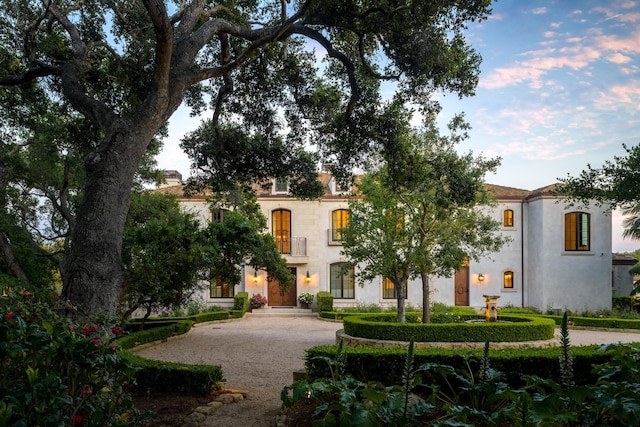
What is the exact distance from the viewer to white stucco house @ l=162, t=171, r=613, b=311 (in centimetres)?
2219

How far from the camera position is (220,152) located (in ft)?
34.4

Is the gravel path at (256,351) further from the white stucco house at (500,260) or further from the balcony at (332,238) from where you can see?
the balcony at (332,238)

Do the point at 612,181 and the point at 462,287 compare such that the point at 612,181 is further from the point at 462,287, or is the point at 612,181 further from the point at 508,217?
the point at 462,287

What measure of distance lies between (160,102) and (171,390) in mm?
4392

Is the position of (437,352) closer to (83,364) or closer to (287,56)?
(83,364)

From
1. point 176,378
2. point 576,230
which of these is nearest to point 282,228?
point 576,230

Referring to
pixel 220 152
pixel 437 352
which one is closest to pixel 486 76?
pixel 437 352

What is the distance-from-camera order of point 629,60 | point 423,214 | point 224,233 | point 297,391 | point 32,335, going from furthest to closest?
1. point 423,214
2. point 224,233
3. point 629,60
4. point 297,391
5. point 32,335

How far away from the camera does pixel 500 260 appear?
23344mm

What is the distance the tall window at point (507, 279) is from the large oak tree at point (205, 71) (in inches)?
621

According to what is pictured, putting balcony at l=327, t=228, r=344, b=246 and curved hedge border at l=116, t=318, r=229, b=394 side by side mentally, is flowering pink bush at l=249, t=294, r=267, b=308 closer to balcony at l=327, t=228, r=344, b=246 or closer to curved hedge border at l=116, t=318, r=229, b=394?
balcony at l=327, t=228, r=344, b=246

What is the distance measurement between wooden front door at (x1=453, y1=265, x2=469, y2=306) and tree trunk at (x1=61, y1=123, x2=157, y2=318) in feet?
64.8

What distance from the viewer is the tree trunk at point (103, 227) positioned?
614cm

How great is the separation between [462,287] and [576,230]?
5.90m
